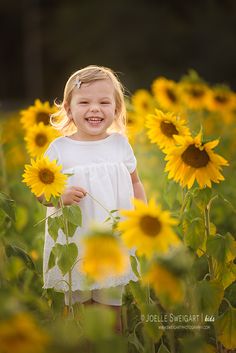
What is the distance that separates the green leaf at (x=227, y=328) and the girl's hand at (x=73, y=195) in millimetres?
559

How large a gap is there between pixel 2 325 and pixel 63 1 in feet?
56.4

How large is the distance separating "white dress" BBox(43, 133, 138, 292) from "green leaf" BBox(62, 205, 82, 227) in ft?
0.52

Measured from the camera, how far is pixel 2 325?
134 centimetres

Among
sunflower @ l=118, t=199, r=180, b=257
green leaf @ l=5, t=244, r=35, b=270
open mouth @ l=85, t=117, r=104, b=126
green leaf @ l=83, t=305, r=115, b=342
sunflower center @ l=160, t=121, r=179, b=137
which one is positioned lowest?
green leaf @ l=83, t=305, r=115, b=342

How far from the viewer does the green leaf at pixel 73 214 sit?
2.12m

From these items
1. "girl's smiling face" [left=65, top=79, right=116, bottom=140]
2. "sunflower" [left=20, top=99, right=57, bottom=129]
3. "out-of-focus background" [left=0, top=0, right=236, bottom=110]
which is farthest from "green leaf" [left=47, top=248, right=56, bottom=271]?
"out-of-focus background" [left=0, top=0, right=236, bottom=110]

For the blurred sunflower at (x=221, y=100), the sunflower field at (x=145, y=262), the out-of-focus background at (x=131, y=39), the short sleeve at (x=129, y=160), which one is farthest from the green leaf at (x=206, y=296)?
the out-of-focus background at (x=131, y=39)

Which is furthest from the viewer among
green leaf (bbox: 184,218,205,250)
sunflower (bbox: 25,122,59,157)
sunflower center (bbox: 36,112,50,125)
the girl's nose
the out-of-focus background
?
the out-of-focus background

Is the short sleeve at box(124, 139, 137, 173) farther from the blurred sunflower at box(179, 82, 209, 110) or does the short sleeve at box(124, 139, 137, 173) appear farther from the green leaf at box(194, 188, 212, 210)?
the blurred sunflower at box(179, 82, 209, 110)

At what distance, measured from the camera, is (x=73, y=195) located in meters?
2.21

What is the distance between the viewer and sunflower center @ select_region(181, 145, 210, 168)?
2.20 m

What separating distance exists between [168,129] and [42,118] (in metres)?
0.72

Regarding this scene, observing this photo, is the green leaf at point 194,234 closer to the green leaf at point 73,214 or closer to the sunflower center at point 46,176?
the green leaf at point 73,214

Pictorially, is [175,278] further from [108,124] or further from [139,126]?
[139,126]
